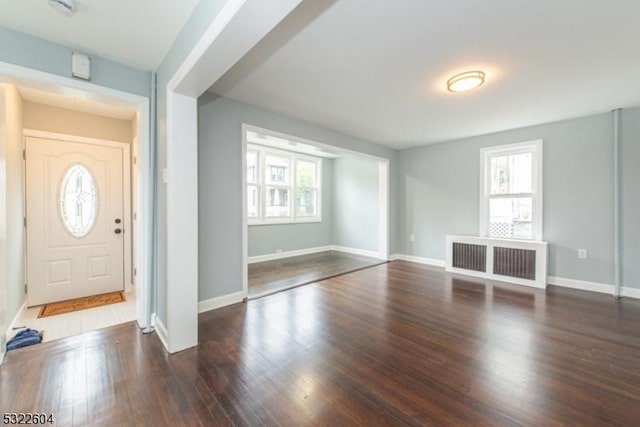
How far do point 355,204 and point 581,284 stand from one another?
4.29m

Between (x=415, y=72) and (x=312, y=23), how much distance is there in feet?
3.88

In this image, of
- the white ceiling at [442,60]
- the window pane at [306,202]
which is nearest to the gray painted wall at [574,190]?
the white ceiling at [442,60]

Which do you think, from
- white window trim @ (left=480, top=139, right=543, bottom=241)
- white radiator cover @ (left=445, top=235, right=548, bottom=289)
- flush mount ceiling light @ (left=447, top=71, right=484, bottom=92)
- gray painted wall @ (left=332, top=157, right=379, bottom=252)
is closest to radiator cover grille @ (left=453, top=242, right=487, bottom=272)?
white radiator cover @ (left=445, top=235, right=548, bottom=289)

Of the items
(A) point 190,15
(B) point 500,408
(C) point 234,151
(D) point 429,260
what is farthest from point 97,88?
(D) point 429,260

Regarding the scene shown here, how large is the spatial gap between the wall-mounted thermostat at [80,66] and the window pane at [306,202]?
15.1 ft

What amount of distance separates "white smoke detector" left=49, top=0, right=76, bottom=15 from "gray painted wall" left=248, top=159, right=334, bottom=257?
4.22 metres

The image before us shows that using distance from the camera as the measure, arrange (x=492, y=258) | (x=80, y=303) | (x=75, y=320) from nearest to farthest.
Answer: (x=75, y=320) → (x=80, y=303) → (x=492, y=258)

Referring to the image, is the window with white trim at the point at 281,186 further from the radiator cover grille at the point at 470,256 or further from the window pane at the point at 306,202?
the radiator cover grille at the point at 470,256

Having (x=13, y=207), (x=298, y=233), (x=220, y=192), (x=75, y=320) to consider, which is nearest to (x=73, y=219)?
(x=13, y=207)

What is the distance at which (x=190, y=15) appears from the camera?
6.06 ft

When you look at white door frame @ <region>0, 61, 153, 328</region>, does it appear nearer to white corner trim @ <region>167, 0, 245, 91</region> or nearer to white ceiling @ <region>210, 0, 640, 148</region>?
white corner trim @ <region>167, 0, 245, 91</region>

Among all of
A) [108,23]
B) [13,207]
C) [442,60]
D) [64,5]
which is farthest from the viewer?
[13,207]

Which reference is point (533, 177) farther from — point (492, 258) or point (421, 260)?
point (421, 260)

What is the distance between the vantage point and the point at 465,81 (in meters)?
2.59
